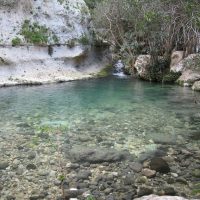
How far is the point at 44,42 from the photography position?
24.1 metres

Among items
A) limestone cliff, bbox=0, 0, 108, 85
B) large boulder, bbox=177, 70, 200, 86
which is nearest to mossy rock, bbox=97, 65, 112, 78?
limestone cliff, bbox=0, 0, 108, 85

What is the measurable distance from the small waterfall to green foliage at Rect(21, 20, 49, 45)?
6129 millimetres

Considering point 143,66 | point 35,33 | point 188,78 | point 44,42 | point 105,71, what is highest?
point 35,33

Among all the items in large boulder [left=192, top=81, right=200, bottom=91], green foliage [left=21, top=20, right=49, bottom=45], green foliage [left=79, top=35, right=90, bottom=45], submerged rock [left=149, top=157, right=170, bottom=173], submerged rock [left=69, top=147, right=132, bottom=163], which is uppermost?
green foliage [left=21, top=20, right=49, bottom=45]

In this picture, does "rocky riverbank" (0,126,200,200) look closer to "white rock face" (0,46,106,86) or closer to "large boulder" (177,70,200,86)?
"large boulder" (177,70,200,86)

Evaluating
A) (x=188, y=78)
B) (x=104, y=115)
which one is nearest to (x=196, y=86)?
(x=188, y=78)

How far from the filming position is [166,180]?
6957 mm

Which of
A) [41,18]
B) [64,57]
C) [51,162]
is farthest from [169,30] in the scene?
[51,162]

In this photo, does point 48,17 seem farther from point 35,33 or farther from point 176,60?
point 176,60

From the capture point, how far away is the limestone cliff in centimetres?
2267

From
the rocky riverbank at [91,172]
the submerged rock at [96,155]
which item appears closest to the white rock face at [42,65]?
the rocky riverbank at [91,172]

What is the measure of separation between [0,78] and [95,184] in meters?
16.1

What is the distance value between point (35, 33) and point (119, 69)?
7.44 meters

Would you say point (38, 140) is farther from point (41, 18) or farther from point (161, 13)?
point (41, 18)
